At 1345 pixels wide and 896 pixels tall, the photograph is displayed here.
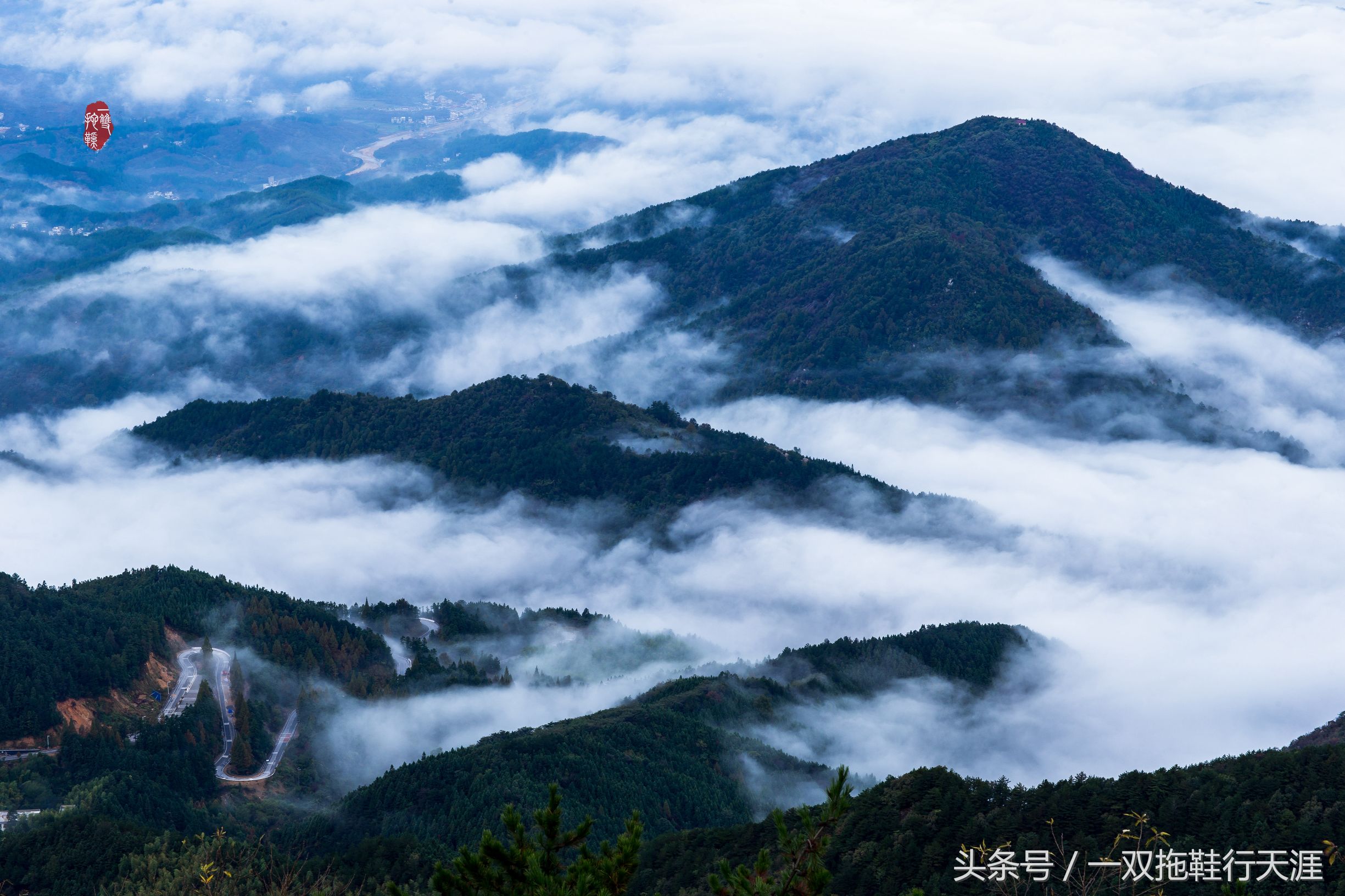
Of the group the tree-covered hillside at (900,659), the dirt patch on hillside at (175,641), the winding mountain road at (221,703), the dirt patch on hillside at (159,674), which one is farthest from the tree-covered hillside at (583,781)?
the dirt patch on hillside at (175,641)

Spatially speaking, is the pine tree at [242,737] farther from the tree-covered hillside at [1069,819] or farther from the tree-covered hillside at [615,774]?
the tree-covered hillside at [1069,819]

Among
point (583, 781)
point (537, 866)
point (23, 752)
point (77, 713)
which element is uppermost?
point (77, 713)

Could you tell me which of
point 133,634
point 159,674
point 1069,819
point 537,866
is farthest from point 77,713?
point 537,866

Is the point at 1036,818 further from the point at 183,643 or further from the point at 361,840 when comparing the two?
the point at 183,643

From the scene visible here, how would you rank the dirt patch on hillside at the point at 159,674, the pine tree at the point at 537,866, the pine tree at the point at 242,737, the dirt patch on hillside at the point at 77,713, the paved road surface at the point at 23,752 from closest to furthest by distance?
the pine tree at the point at 537,866 → the paved road surface at the point at 23,752 → the dirt patch on hillside at the point at 77,713 → the pine tree at the point at 242,737 → the dirt patch on hillside at the point at 159,674

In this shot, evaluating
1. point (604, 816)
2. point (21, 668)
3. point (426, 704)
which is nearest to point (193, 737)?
point (21, 668)

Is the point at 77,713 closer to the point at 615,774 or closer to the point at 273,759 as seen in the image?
the point at 273,759

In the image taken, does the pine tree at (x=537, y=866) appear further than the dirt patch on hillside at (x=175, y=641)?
No
